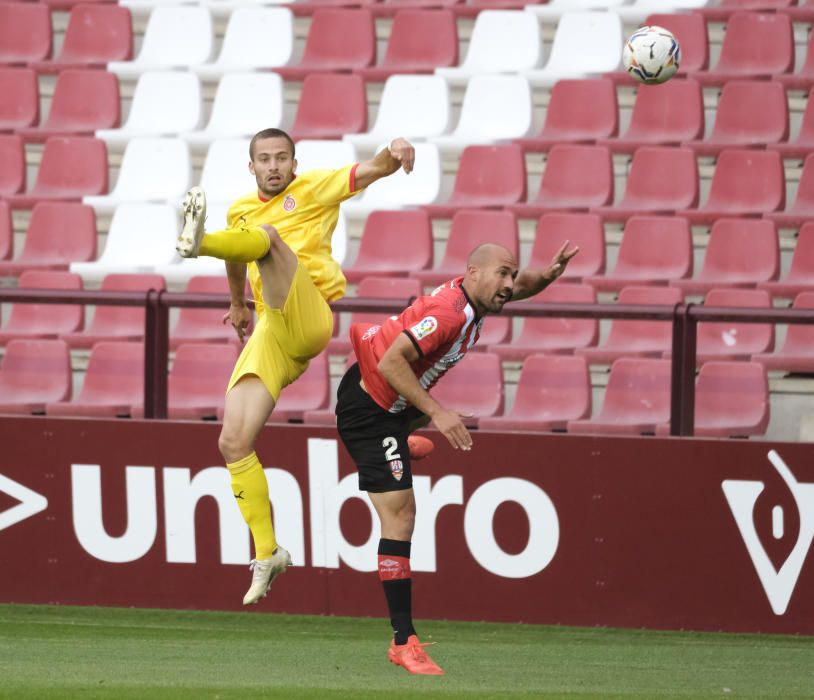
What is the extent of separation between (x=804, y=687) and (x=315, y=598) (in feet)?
10.6

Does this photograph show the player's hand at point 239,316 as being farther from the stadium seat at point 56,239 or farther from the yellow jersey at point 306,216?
the stadium seat at point 56,239

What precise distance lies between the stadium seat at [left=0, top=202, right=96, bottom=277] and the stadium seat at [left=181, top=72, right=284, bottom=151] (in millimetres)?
1069

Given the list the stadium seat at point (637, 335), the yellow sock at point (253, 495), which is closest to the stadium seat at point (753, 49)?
the stadium seat at point (637, 335)

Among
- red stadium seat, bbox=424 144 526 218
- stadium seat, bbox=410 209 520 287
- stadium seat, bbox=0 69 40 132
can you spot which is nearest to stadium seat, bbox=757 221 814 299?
stadium seat, bbox=410 209 520 287

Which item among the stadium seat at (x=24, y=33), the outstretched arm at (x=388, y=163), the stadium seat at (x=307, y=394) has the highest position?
the stadium seat at (x=24, y=33)

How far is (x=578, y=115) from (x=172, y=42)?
11.5ft

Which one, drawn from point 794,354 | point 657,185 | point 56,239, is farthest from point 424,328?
point 56,239

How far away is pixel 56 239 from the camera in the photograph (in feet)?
39.3

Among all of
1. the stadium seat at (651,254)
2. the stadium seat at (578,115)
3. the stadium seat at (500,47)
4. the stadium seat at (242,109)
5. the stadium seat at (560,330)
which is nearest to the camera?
the stadium seat at (560,330)

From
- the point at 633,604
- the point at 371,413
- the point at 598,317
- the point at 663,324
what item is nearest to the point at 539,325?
the point at 663,324

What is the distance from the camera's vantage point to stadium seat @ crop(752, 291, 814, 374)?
9.33m

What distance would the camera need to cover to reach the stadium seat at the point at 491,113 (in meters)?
11.9

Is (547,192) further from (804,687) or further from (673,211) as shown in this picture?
(804,687)

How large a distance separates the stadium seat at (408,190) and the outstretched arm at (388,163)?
14.2ft
